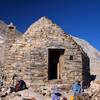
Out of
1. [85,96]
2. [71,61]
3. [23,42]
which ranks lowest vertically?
[85,96]

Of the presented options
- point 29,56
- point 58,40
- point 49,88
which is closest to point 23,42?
point 29,56

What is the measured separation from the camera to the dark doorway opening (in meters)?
18.3

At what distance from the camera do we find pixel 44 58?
17750 millimetres

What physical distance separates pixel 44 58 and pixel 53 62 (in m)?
1.34

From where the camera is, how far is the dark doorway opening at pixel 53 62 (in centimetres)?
1830

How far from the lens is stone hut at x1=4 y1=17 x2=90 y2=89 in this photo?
1766 centimetres

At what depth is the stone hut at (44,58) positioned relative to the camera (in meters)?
17.7

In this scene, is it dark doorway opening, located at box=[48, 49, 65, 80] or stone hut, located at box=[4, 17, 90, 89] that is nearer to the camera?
stone hut, located at box=[4, 17, 90, 89]

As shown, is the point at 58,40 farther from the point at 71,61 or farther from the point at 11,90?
the point at 11,90

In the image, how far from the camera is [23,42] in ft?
59.7

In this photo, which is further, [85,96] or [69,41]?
[69,41]

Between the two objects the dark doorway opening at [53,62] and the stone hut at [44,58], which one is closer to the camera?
the stone hut at [44,58]

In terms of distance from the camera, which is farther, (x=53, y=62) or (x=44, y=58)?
(x=53, y=62)

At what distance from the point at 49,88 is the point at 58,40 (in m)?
3.12
